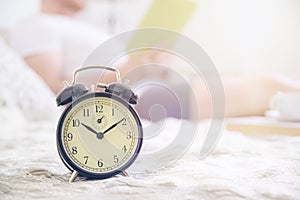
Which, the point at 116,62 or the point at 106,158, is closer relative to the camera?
the point at 106,158

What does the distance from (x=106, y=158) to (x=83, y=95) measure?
0.41 ft

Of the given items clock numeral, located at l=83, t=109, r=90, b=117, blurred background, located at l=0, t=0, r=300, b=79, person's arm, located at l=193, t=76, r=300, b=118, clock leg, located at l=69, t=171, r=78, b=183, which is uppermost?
blurred background, located at l=0, t=0, r=300, b=79

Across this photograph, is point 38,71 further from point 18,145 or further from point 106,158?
point 106,158

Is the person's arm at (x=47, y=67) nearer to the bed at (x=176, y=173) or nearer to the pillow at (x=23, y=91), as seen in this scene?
the pillow at (x=23, y=91)

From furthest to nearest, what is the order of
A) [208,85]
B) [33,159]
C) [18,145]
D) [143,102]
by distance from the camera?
[208,85] < [143,102] < [18,145] < [33,159]

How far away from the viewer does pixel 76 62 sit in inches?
84.9

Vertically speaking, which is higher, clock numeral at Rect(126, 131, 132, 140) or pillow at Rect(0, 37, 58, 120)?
clock numeral at Rect(126, 131, 132, 140)

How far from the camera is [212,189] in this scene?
1.95 ft

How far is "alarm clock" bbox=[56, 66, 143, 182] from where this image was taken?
0.71m

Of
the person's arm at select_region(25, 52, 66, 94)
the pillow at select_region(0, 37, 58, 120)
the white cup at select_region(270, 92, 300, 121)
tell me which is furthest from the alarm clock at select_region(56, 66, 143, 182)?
the person's arm at select_region(25, 52, 66, 94)

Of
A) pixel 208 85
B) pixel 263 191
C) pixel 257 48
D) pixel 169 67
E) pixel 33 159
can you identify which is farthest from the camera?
pixel 257 48

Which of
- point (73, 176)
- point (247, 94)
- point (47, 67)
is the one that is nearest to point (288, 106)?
point (247, 94)

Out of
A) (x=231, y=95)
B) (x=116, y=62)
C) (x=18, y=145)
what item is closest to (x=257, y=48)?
(x=231, y=95)

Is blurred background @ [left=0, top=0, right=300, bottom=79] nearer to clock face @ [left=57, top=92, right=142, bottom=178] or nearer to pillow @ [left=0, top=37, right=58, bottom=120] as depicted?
pillow @ [left=0, top=37, right=58, bottom=120]
